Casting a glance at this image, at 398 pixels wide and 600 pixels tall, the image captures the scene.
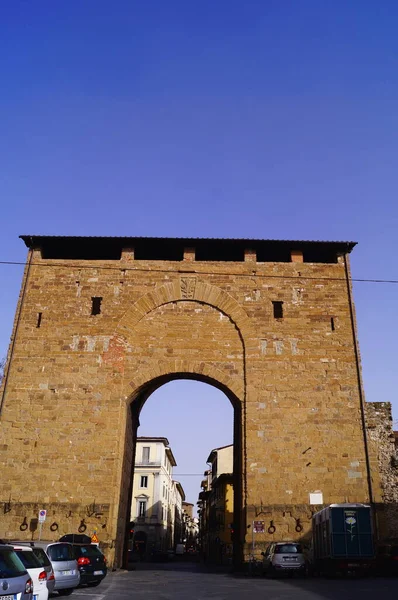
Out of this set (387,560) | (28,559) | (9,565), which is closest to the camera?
(9,565)

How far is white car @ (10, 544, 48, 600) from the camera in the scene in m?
8.42

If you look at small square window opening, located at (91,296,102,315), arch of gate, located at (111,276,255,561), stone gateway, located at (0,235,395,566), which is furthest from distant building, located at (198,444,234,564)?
small square window opening, located at (91,296,102,315)

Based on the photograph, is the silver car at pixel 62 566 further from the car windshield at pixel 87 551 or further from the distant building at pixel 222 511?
the distant building at pixel 222 511

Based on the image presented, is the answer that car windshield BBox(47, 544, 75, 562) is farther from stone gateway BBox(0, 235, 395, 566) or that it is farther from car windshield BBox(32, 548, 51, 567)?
stone gateway BBox(0, 235, 395, 566)

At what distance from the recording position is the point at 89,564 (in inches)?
540

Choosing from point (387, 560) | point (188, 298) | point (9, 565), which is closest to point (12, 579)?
point (9, 565)

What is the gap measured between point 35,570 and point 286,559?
1012 cm

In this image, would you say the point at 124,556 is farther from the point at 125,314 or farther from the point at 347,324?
the point at 347,324

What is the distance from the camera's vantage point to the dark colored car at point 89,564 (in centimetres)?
1346

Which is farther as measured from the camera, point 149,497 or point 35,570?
point 149,497

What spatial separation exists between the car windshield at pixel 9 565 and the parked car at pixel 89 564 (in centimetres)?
628

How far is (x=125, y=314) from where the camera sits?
829 inches

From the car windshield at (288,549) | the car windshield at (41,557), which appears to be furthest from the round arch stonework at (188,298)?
the car windshield at (41,557)

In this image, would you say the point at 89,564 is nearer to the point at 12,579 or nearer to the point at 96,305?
the point at 12,579
